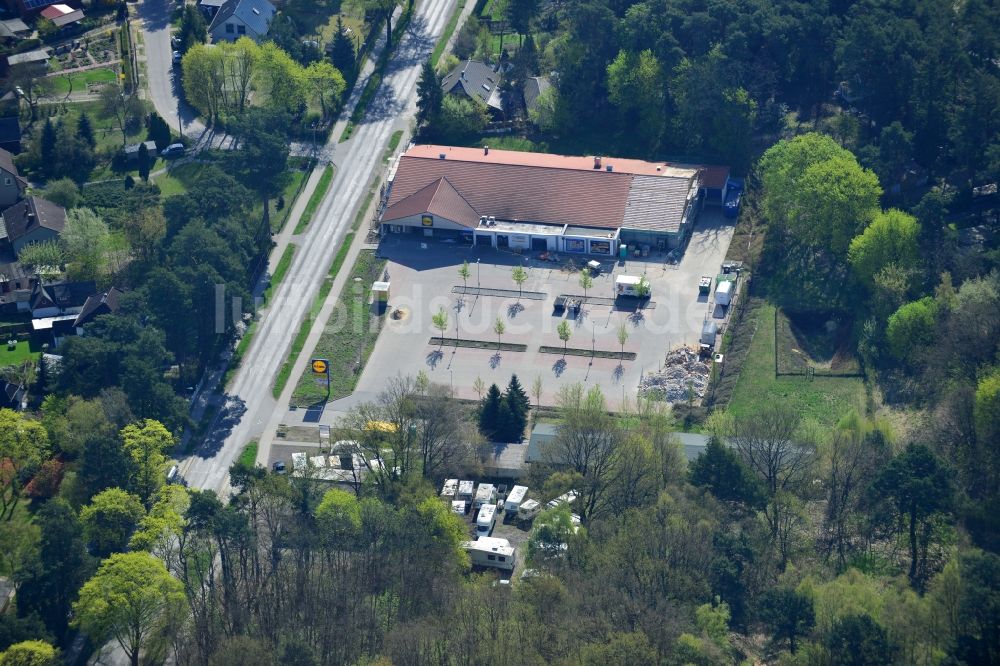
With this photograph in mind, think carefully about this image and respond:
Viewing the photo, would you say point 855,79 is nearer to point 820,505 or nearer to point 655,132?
point 655,132

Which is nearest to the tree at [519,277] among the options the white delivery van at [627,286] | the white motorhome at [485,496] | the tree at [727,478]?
the white delivery van at [627,286]

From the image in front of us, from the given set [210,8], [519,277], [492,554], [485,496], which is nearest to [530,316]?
[519,277]

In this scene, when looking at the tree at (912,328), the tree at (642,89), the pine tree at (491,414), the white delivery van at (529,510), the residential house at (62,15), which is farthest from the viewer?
the residential house at (62,15)

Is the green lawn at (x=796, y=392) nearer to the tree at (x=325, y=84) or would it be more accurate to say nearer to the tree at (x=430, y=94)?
the tree at (x=430, y=94)

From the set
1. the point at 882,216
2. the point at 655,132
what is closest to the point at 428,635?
the point at 882,216

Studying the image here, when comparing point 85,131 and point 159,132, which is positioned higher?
point 159,132

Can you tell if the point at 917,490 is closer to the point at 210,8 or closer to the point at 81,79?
the point at 81,79

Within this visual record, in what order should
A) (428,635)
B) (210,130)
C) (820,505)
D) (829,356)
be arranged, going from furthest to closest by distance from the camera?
(210,130) → (829,356) → (820,505) → (428,635)
